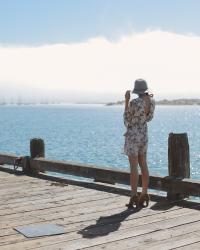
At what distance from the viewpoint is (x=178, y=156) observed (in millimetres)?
8109

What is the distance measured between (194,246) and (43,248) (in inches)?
68.7

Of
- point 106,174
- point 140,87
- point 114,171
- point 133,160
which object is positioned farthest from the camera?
point 106,174

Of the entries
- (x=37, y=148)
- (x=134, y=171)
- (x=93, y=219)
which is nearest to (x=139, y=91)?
(x=134, y=171)

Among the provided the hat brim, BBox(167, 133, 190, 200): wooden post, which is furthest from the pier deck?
the hat brim

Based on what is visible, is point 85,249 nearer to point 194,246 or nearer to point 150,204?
point 194,246

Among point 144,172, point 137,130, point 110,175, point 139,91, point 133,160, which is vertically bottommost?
point 110,175

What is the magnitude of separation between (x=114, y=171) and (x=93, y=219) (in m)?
2.20

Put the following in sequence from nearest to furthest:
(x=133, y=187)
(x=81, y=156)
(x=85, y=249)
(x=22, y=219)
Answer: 1. (x=85, y=249)
2. (x=22, y=219)
3. (x=133, y=187)
4. (x=81, y=156)

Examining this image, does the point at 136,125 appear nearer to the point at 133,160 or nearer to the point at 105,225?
the point at 133,160

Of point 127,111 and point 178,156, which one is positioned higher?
point 127,111

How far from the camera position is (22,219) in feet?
23.0

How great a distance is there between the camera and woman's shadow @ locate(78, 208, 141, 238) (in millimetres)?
6246

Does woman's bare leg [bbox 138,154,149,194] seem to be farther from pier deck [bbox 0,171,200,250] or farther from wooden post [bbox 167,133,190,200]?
wooden post [bbox 167,133,190,200]

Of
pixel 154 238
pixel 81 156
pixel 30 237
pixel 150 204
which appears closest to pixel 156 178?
pixel 150 204
